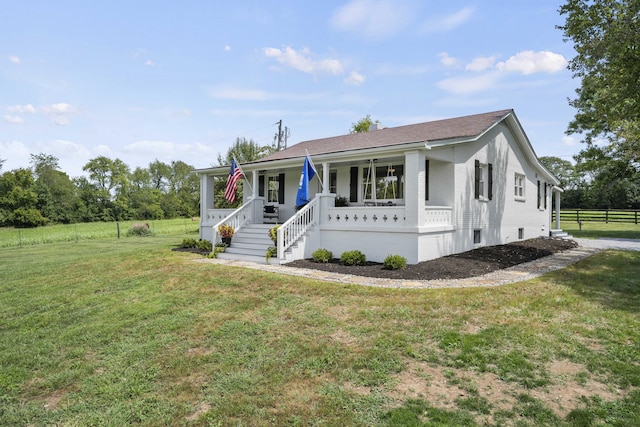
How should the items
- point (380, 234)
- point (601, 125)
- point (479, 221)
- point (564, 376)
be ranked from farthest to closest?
point (601, 125)
point (479, 221)
point (380, 234)
point (564, 376)

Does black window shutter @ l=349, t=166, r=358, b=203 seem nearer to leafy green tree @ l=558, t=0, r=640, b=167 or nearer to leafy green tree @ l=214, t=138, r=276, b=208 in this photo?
leafy green tree @ l=558, t=0, r=640, b=167

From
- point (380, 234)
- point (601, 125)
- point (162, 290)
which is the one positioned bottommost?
point (162, 290)

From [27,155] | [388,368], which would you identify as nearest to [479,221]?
[388,368]

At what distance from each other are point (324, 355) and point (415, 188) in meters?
6.40

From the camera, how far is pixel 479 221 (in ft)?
43.5

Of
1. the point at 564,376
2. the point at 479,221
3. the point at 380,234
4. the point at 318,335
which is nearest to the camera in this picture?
the point at 564,376

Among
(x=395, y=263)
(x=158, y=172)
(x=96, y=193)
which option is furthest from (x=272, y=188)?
(x=158, y=172)

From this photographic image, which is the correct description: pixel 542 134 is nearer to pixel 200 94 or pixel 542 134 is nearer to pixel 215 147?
pixel 200 94

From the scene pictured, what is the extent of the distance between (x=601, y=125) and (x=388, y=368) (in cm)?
2346

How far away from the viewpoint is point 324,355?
4.66 meters

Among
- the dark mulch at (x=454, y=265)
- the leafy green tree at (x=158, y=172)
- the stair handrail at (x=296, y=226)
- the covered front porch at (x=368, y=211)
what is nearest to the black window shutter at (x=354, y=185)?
the covered front porch at (x=368, y=211)

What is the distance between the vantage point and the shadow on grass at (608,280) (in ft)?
22.1

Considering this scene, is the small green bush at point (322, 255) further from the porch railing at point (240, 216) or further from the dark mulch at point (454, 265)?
the porch railing at point (240, 216)

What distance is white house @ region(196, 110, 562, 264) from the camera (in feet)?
34.4
